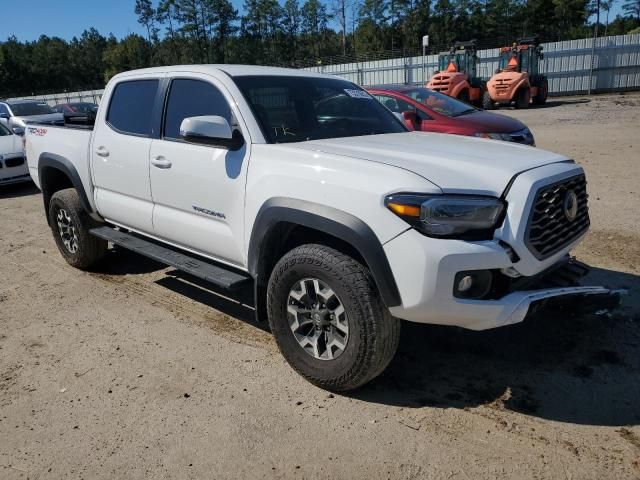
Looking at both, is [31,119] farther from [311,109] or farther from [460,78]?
[460,78]

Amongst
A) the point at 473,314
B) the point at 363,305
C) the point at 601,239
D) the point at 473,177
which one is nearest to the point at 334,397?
the point at 363,305

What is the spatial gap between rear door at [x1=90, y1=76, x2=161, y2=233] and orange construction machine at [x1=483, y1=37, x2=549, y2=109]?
68.0 feet

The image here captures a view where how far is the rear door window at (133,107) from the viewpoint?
174 inches

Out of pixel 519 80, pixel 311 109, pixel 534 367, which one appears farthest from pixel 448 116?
pixel 519 80

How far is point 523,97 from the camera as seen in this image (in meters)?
23.3

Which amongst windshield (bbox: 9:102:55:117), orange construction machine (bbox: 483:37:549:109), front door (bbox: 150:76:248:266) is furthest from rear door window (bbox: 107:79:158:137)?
orange construction machine (bbox: 483:37:549:109)

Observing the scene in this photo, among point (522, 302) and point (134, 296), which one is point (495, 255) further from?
point (134, 296)

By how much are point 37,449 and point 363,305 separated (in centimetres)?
191

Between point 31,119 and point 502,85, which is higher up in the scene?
point 502,85

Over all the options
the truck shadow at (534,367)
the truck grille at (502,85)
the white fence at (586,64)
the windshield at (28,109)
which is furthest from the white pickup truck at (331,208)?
the white fence at (586,64)

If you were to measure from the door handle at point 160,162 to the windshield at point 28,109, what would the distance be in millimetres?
13832

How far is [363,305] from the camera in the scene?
290 cm

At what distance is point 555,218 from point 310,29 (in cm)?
8990

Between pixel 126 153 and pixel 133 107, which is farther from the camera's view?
pixel 133 107
